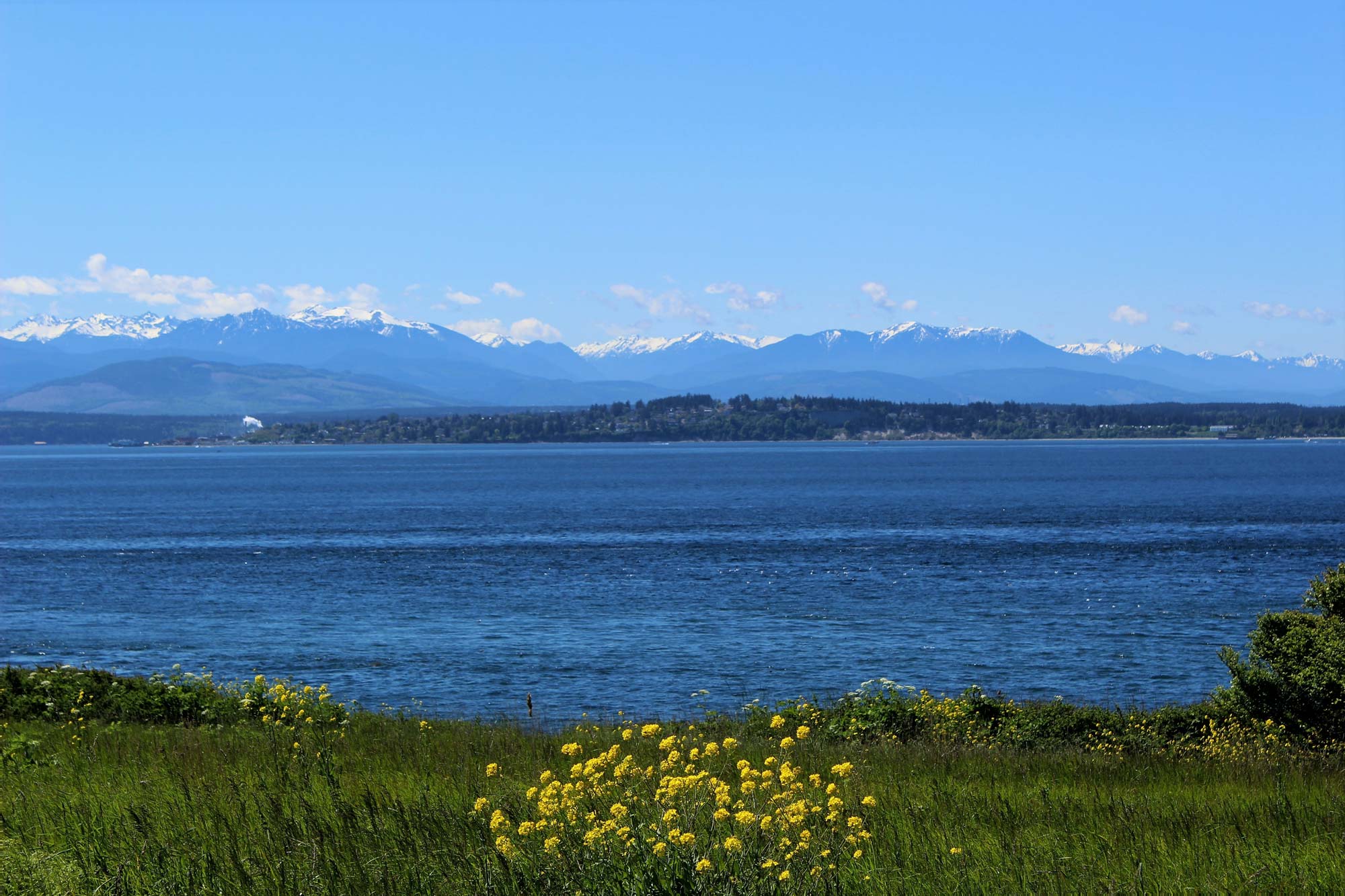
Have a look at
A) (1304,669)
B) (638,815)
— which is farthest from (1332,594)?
(638,815)

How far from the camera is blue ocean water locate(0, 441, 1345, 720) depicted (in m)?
37.5

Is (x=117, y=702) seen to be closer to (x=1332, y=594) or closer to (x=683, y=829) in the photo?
(x=683, y=829)

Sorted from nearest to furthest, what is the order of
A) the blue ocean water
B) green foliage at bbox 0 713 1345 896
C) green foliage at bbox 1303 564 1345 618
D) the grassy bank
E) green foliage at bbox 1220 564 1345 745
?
the grassy bank < green foliage at bbox 0 713 1345 896 < green foliage at bbox 1220 564 1345 745 < green foliage at bbox 1303 564 1345 618 < the blue ocean water

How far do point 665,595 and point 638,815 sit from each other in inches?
1932

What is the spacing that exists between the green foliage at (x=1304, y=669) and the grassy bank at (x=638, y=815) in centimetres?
50

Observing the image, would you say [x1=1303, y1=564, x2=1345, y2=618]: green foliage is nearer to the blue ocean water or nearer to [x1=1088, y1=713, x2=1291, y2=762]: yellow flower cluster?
[x1=1088, y1=713, x2=1291, y2=762]: yellow flower cluster

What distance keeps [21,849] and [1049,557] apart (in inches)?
2783

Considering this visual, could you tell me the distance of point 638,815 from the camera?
27.3 feet

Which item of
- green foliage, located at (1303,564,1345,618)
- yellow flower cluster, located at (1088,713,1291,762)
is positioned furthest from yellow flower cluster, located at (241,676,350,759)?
green foliage, located at (1303,564,1345,618)

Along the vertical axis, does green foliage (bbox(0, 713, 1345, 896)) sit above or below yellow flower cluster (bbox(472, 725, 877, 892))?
below

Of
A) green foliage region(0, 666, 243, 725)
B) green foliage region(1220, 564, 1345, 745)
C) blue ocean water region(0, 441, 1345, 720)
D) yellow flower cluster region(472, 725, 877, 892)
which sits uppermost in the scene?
yellow flower cluster region(472, 725, 877, 892)

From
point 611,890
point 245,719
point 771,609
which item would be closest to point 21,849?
point 611,890

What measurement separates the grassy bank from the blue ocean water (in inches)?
624

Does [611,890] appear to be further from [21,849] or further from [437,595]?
[437,595]
